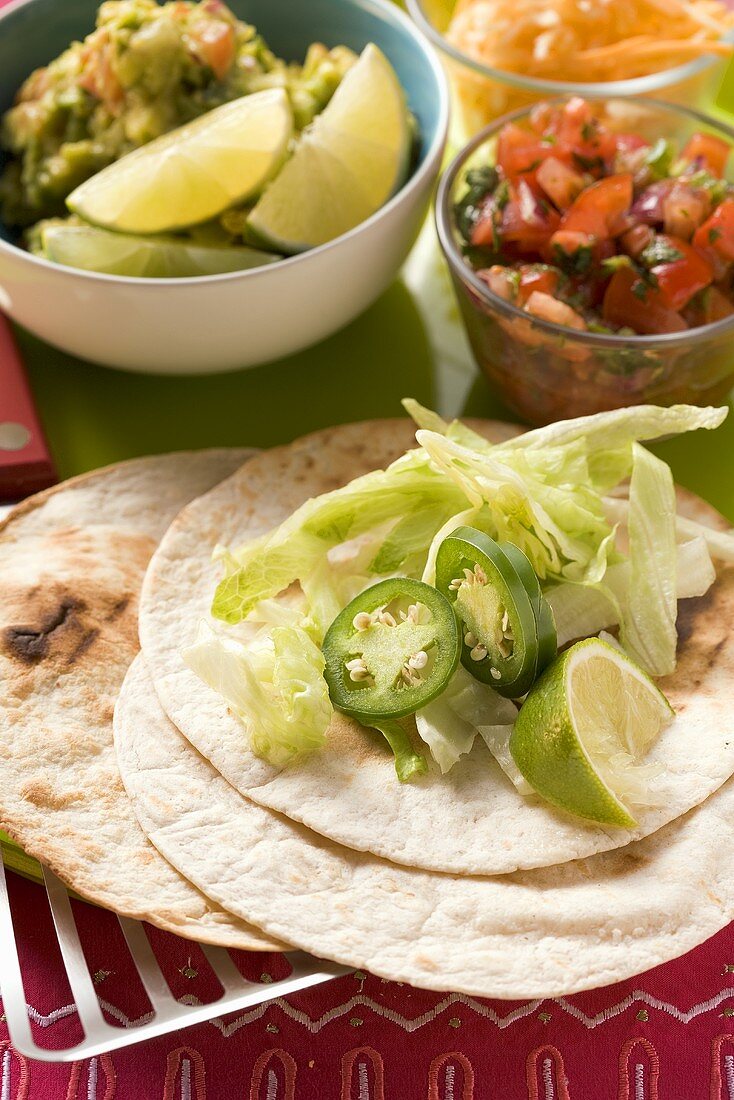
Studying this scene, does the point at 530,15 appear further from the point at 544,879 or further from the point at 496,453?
the point at 544,879

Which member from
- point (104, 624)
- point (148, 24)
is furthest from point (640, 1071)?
point (148, 24)

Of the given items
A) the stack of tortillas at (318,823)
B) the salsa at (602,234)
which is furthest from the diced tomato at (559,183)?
the stack of tortillas at (318,823)

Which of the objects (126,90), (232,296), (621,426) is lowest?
(621,426)

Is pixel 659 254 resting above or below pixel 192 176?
below

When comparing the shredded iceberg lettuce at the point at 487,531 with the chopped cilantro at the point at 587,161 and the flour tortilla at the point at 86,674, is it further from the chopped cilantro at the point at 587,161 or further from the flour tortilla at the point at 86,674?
the chopped cilantro at the point at 587,161

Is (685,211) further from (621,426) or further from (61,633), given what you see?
(61,633)

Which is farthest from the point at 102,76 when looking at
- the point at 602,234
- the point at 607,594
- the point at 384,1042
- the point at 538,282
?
the point at 384,1042

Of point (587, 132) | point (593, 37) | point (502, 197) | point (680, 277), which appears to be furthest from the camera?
point (593, 37)
